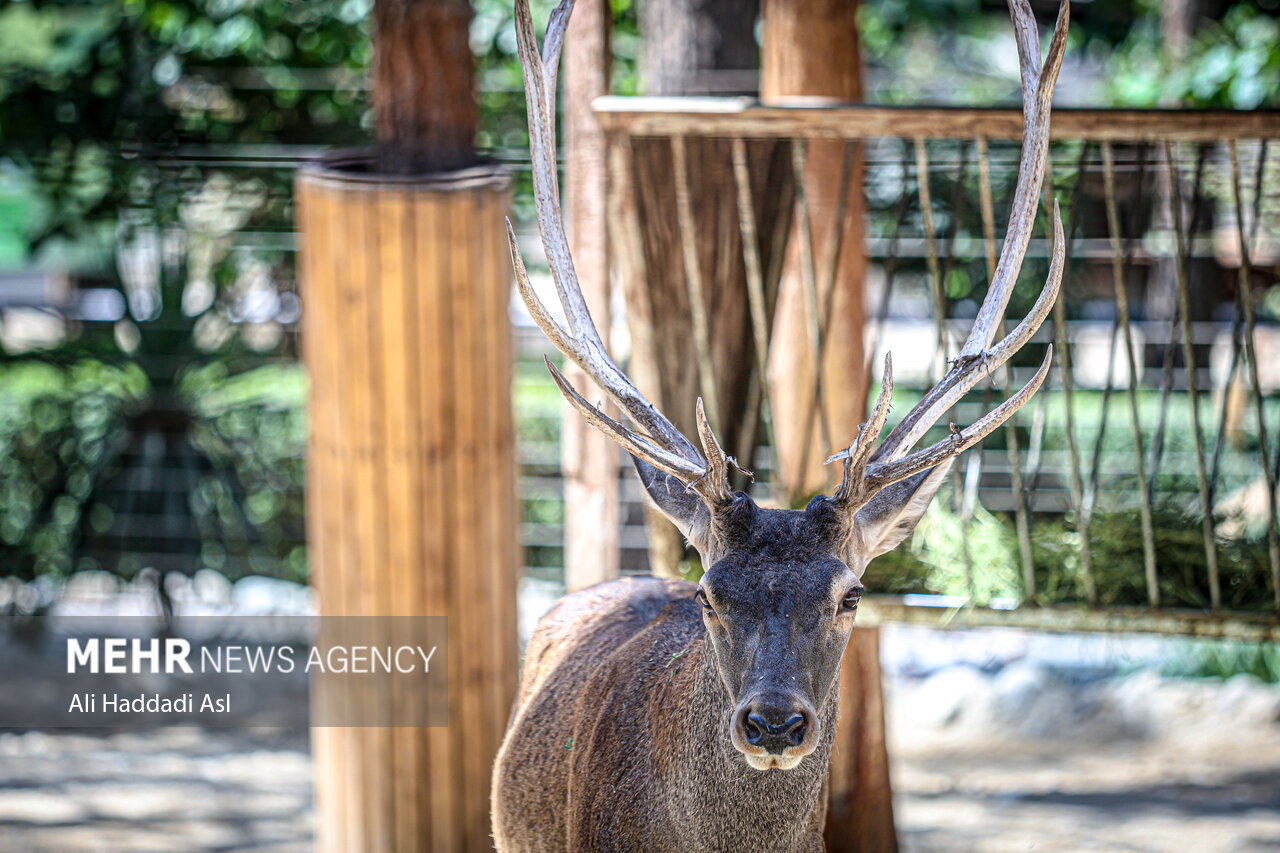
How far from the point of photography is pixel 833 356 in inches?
154

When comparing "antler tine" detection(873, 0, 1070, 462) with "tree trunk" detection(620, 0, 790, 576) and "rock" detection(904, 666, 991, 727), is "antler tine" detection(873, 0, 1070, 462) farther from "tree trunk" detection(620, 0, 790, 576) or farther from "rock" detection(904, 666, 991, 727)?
"rock" detection(904, 666, 991, 727)

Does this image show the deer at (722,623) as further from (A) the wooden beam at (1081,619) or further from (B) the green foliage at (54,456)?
(B) the green foliage at (54,456)

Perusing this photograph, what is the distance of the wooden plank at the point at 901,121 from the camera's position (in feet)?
11.0


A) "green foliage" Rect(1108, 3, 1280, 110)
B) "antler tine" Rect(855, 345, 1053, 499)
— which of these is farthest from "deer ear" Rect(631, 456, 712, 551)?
"green foliage" Rect(1108, 3, 1280, 110)

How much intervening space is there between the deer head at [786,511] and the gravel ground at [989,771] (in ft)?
7.87

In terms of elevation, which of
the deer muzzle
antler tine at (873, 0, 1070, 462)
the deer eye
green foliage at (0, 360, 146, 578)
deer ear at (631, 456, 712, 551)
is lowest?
green foliage at (0, 360, 146, 578)

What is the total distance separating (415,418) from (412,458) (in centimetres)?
11

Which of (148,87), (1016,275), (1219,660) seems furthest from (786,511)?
(148,87)

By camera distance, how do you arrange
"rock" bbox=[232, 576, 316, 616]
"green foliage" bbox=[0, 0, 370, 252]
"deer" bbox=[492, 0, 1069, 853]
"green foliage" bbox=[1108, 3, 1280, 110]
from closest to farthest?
1. "deer" bbox=[492, 0, 1069, 853]
2. "green foliage" bbox=[1108, 3, 1280, 110]
3. "rock" bbox=[232, 576, 316, 616]
4. "green foliage" bbox=[0, 0, 370, 252]

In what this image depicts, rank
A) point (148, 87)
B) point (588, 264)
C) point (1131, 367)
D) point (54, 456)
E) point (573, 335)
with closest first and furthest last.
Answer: point (573, 335), point (1131, 367), point (588, 264), point (54, 456), point (148, 87)

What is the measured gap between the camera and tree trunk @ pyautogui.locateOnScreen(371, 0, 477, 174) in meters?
3.59

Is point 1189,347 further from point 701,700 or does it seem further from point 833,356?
point 701,700

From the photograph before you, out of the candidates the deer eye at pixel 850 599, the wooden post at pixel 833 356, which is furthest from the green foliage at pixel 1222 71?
the deer eye at pixel 850 599

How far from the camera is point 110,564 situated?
21.9ft
